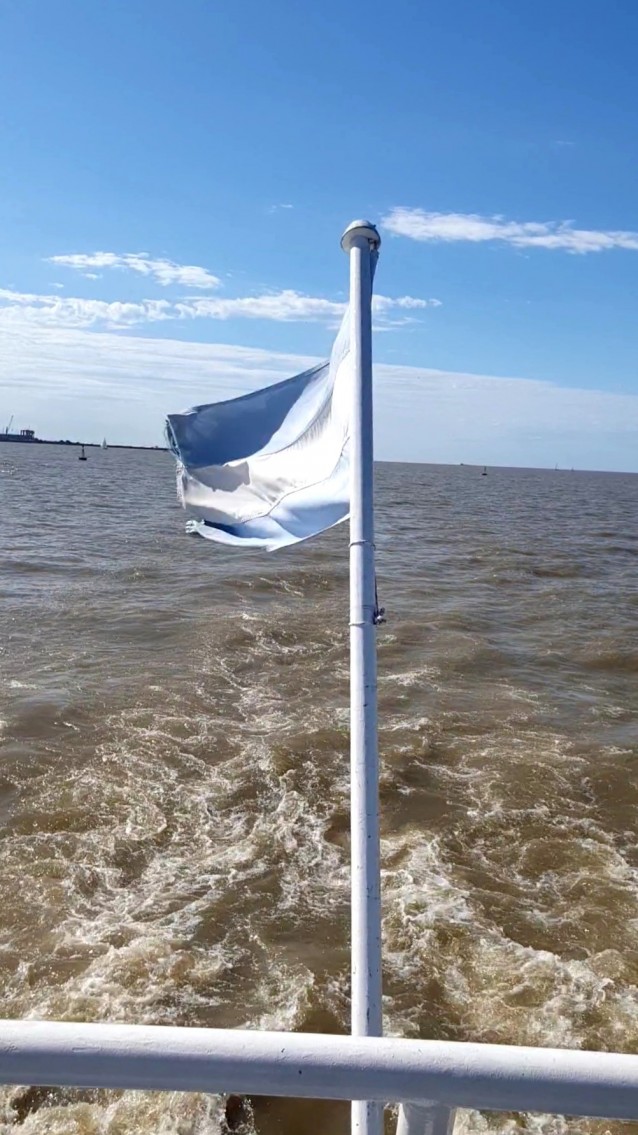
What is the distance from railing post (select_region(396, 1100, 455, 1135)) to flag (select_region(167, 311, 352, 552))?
220 centimetres

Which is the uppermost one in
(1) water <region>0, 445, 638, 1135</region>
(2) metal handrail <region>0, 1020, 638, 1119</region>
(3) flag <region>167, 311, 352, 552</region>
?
(3) flag <region>167, 311, 352, 552</region>

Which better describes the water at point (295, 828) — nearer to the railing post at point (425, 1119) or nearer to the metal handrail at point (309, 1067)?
the railing post at point (425, 1119)

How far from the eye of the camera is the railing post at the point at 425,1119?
1605 mm

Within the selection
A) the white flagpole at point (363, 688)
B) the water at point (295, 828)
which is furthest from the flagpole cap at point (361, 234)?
the water at point (295, 828)

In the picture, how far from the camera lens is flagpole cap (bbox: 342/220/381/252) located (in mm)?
3021

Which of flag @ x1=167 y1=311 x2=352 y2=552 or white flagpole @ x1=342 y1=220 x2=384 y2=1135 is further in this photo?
flag @ x1=167 y1=311 x2=352 y2=552

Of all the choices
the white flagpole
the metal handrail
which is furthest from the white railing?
the white flagpole

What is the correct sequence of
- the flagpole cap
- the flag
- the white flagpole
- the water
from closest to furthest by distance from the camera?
the white flagpole
the flagpole cap
the flag
the water

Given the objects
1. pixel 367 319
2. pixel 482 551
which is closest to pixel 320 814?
pixel 367 319

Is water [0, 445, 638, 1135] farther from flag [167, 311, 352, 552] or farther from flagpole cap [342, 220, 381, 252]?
flagpole cap [342, 220, 381, 252]

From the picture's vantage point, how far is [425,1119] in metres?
1.62

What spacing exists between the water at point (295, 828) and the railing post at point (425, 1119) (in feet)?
9.73

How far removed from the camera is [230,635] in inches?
543

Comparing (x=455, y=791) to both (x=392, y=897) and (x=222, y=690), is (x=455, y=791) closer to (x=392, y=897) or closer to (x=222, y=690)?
(x=392, y=897)
